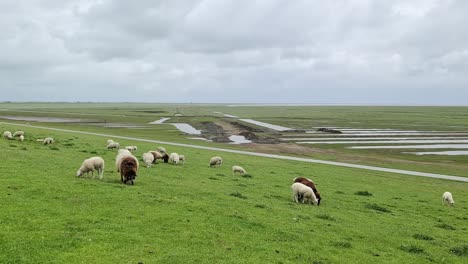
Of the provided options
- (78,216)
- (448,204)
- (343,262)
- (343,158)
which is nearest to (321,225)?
(343,262)

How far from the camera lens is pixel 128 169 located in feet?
68.8

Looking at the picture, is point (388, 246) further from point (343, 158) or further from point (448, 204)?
point (343, 158)

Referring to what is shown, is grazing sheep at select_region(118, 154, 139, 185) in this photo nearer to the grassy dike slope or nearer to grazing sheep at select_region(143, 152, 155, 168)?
the grassy dike slope

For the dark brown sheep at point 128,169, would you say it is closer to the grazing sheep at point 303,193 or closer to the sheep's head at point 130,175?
the sheep's head at point 130,175

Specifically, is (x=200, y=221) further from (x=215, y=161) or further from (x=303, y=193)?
(x=215, y=161)

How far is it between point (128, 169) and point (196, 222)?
737 centimetres

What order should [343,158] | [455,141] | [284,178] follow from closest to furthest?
1. [284,178]
2. [343,158]
3. [455,141]

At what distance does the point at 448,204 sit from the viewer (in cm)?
2706

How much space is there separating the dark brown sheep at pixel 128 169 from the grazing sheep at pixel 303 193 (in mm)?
8981

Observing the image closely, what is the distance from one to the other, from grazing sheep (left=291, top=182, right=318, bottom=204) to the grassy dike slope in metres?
0.69

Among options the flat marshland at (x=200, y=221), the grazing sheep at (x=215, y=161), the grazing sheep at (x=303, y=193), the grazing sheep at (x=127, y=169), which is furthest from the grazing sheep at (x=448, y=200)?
the grazing sheep at (x=127, y=169)

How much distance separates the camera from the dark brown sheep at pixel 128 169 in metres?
20.8

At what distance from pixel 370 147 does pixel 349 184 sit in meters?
38.0

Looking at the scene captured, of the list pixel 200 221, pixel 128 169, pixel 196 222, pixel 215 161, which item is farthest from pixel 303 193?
pixel 215 161
